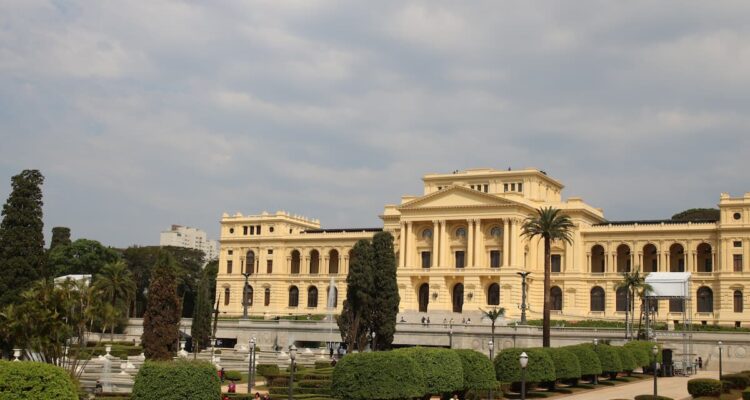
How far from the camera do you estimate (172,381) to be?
33562 millimetres

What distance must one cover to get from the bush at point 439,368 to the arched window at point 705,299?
57.0 m

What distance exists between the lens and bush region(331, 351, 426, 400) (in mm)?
38875

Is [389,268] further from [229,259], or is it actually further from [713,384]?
[229,259]

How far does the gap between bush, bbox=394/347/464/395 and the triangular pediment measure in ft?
174

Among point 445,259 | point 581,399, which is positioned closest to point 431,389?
point 581,399

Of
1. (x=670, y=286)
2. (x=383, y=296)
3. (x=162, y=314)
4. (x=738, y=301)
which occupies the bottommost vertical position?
(x=162, y=314)

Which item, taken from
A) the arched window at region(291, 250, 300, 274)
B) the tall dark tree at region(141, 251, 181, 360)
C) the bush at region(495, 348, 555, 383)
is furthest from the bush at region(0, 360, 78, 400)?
the arched window at region(291, 250, 300, 274)

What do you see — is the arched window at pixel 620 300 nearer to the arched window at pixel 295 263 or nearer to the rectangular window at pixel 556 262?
the rectangular window at pixel 556 262

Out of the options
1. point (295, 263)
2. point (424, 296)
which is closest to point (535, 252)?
point (424, 296)

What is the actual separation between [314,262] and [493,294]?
29.6 meters

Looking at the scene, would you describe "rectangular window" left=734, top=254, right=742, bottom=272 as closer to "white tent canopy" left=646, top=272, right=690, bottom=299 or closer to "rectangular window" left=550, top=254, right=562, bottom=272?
"rectangular window" left=550, top=254, right=562, bottom=272

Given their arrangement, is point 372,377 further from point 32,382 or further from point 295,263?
point 295,263

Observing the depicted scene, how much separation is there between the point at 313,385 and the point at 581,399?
48.1ft

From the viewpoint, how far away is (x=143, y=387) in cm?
3350
